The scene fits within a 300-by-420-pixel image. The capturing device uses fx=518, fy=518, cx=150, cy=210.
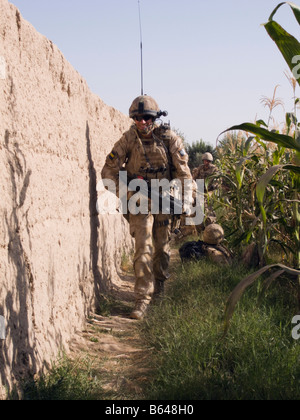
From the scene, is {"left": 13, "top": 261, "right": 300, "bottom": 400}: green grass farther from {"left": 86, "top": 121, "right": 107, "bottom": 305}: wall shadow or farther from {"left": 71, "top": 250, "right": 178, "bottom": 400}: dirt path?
{"left": 86, "top": 121, "right": 107, "bottom": 305}: wall shadow

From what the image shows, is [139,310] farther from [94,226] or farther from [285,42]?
[285,42]

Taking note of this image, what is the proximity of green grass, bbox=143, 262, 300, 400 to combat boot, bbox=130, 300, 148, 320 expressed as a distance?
244 millimetres

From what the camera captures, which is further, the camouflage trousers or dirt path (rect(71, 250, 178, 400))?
the camouflage trousers

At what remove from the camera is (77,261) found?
402 cm

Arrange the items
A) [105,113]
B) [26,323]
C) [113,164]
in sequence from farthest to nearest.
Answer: [105,113]
[113,164]
[26,323]

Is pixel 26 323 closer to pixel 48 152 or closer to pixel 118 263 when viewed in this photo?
pixel 48 152

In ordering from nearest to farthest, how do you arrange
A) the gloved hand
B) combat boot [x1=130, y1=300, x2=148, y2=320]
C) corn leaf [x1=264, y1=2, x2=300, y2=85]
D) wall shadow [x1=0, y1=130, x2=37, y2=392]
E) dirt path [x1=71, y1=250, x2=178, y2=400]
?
corn leaf [x1=264, y1=2, x2=300, y2=85]
wall shadow [x1=0, y1=130, x2=37, y2=392]
dirt path [x1=71, y1=250, x2=178, y2=400]
combat boot [x1=130, y1=300, x2=148, y2=320]
the gloved hand

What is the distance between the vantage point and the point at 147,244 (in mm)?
4699

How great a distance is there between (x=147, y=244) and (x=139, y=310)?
0.60m

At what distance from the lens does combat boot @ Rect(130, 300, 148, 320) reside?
174 inches

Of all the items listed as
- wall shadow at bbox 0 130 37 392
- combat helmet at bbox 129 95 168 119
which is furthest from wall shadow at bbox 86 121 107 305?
wall shadow at bbox 0 130 37 392

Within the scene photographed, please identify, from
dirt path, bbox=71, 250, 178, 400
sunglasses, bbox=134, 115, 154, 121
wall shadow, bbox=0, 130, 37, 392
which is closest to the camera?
wall shadow, bbox=0, 130, 37, 392
